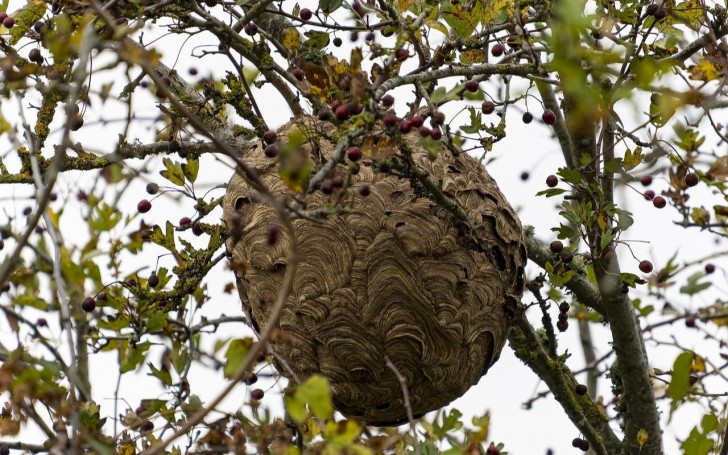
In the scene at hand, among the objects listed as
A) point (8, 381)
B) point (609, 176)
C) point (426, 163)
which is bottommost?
point (8, 381)

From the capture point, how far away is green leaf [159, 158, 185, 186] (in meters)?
3.26

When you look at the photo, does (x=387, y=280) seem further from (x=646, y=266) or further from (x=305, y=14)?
(x=646, y=266)

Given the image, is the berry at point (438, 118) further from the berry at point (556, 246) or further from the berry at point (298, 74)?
the berry at point (556, 246)

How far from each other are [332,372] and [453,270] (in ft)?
1.53

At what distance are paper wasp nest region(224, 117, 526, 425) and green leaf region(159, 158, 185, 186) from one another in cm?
26

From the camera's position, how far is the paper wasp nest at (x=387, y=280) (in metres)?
2.92

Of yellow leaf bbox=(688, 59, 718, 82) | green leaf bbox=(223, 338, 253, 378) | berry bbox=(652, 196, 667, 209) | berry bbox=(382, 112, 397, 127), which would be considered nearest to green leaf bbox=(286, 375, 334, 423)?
green leaf bbox=(223, 338, 253, 378)

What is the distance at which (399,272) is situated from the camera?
2908 mm

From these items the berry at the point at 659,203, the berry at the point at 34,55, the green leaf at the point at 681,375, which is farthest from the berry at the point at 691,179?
the berry at the point at 34,55

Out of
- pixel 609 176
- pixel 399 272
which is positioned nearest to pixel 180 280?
pixel 399 272

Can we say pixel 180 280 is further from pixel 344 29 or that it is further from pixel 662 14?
pixel 662 14

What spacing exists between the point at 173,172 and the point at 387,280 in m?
0.84

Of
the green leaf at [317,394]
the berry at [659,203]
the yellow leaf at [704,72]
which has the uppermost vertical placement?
the berry at [659,203]

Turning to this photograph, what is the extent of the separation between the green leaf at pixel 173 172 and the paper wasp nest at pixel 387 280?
0.84 feet
